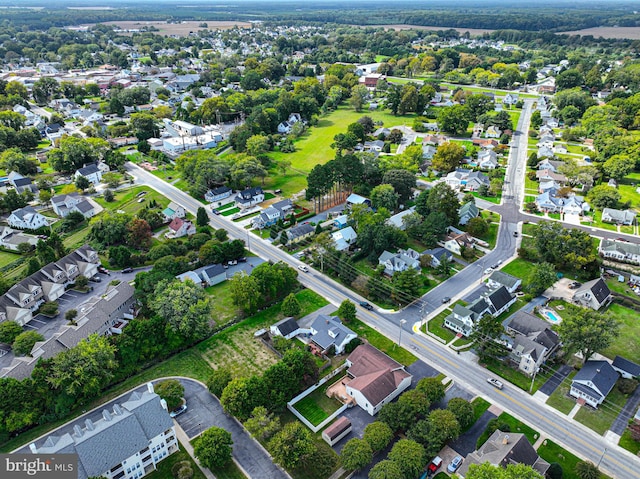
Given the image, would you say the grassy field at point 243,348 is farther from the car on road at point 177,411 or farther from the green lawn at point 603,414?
the green lawn at point 603,414

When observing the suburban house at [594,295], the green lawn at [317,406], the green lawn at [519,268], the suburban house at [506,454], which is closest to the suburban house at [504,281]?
the green lawn at [519,268]

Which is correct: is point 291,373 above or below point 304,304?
above

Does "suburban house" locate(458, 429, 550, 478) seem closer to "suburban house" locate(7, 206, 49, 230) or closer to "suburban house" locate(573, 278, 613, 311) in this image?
"suburban house" locate(573, 278, 613, 311)

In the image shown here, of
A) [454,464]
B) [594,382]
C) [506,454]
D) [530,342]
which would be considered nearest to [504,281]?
[530,342]

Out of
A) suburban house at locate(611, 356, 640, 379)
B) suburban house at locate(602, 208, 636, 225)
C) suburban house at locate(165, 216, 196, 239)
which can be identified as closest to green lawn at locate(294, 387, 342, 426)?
suburban house at locate(611, 356, 640, 379)

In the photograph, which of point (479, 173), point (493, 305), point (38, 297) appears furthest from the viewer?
point (479, 173)

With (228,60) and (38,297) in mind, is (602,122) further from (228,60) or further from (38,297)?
(228,60)

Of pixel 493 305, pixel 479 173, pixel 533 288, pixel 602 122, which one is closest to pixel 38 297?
pixel 493 305
